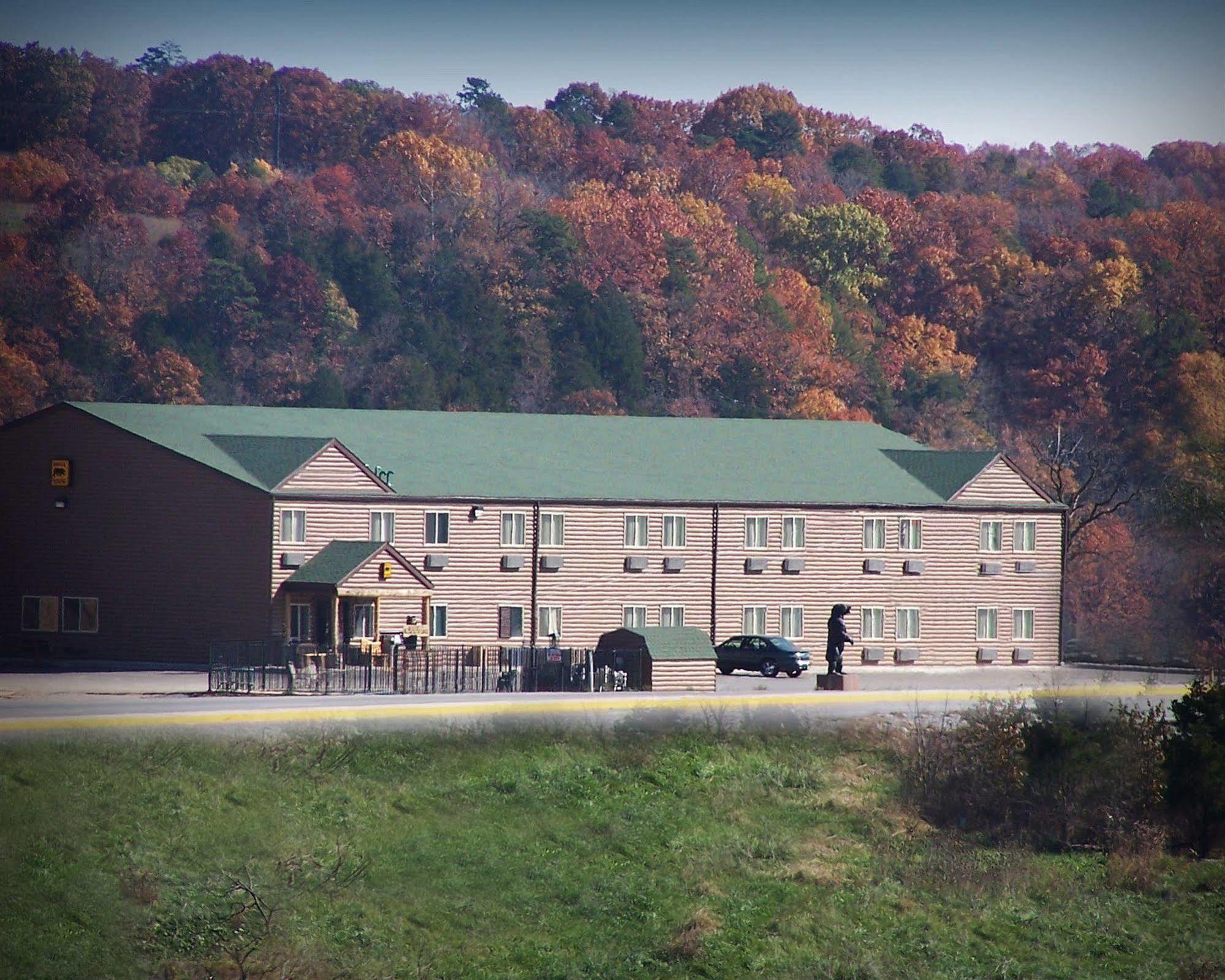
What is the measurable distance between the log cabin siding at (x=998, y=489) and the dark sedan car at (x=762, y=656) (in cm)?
1124

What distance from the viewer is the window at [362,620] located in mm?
62375

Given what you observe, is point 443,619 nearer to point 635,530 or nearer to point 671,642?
point 635,530

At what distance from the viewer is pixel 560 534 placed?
67.0 metres

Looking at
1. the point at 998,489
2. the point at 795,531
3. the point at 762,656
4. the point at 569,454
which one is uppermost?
the point at 569,454

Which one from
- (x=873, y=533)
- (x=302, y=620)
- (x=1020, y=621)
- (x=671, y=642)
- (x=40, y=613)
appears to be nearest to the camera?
(x=671, y=642)

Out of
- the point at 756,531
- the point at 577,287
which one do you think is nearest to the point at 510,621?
the point at 756,531

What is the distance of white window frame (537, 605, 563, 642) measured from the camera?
66500 mm

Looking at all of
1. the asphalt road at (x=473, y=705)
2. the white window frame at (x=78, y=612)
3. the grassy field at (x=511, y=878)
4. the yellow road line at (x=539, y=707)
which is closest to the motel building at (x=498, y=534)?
the white window frame at (x=78, y=612)

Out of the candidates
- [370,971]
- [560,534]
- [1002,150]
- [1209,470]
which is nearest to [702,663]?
[560,534]

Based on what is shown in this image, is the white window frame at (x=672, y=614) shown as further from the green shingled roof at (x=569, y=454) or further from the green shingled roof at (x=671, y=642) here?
the green shingled roof at (x=671, y=642)

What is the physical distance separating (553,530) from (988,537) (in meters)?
15.6

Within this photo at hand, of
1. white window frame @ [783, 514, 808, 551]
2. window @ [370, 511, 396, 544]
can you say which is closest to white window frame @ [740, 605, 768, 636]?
white window frame @ [783, 514, 808, 551]

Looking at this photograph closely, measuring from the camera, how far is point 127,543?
63625 mm

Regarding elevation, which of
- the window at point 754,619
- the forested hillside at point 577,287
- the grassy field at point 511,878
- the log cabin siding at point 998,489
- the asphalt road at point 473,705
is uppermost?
the forested hillside at point 577,287
